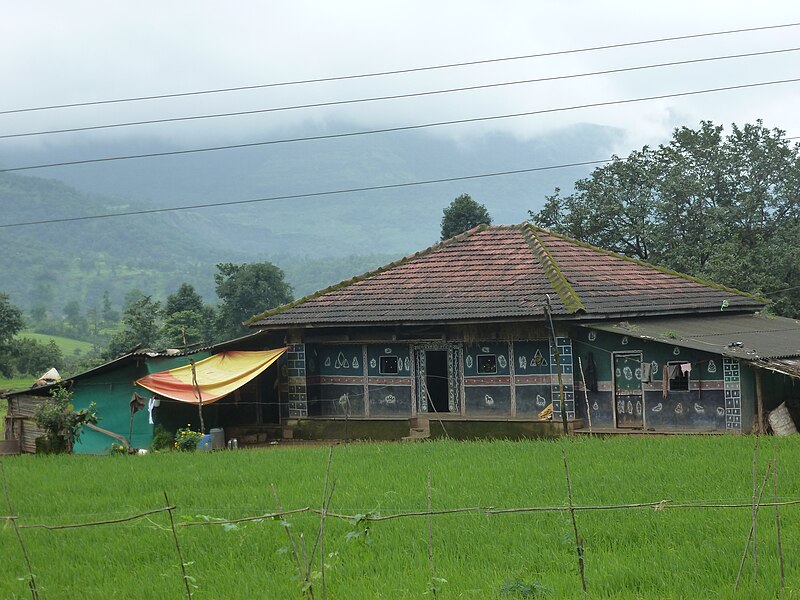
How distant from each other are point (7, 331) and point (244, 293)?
35.2ft

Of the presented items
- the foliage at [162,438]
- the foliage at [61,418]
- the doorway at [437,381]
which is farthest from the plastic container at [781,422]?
the foliage at [61,418]

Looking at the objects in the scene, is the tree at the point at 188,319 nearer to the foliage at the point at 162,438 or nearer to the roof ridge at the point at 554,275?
the foliage at the point at 162,438

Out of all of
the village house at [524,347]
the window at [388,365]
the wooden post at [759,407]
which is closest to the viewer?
the wooden post at [759,407]

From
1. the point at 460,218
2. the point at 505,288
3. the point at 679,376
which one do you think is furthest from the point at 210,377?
the point at 460,218

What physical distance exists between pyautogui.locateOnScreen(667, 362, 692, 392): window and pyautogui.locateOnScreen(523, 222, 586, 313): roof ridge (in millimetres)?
2007

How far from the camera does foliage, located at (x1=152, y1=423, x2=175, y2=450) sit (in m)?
20.5

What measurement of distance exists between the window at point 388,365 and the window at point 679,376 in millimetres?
5913

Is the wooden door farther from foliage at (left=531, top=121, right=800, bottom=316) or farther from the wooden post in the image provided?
foliage at (left=531, top=121, right=800, bottom=316)

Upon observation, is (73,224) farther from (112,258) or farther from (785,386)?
(785,386)

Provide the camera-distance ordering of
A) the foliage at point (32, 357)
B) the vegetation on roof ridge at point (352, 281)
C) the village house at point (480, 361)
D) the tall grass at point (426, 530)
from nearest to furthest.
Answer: the tall grass at point (426, 530)
the village house at point (480, 361)
the vegetation on roof ridge at point (352, 281)
the foliage at point (32, 357)

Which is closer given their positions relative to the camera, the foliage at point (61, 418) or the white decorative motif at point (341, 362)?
the foliage at point (61, 418)

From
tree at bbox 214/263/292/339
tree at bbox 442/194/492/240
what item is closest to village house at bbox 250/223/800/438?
tree at bbox 442/194/492/240

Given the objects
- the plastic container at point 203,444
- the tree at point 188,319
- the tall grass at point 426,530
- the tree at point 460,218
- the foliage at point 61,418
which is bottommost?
the tall grass at point 426,530

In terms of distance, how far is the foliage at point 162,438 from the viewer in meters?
20.5
